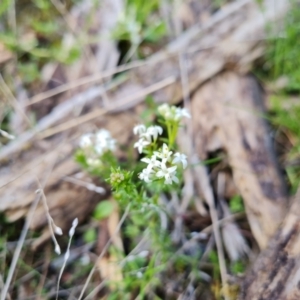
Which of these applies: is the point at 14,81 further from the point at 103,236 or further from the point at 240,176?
the point at 240,176

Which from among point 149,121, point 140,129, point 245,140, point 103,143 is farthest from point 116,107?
point 245,140

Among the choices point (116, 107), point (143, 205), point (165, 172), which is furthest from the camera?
point (116, 107)

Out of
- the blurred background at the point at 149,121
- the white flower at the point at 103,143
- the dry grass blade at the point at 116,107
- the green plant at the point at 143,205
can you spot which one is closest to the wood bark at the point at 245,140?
the blurred background at the point at 149,121

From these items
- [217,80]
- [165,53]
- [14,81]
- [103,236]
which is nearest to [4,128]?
[14,81]

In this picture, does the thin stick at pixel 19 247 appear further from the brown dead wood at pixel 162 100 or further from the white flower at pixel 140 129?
the white flower at pixel 140 129

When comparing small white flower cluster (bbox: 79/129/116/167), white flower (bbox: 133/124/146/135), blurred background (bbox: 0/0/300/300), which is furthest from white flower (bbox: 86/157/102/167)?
white flower (bbox: 133/124/146/135)

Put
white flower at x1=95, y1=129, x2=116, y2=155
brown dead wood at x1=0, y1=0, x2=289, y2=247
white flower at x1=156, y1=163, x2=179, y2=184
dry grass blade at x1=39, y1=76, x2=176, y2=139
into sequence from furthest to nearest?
1. dry grass blade at x1=39, y1=76, x2=176, y2=139
2. brown dead wood at x1=0, y1=0, x2=289, y2=247
3. white flower at x1=95, y1=129, x2=116, y2=155
4. white flower at x1=156, y1=163, x2=179, y2=184

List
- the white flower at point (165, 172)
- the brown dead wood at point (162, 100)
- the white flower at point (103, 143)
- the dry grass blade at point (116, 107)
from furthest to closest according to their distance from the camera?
1. the dry grass blade at point (116, 107)
2. the brown dead wood at point (162, 100)
3. the white flower at point (103, 143)
4. the white flower at point (165, 172)

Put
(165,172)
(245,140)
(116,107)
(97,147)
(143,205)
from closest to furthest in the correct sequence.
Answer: (165,172)
(143,205)
(97,147)
(245,140)
(116,107)

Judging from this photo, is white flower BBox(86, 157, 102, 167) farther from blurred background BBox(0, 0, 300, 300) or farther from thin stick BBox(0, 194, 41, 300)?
thin stick BBox(0, 194, 41, 300)

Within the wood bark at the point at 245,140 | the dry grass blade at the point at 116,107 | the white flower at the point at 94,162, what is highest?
the dry grass blade at the point at 116,107

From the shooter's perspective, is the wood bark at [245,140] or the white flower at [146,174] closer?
the white flower at [146,174]

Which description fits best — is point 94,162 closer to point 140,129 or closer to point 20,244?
point 140,129
